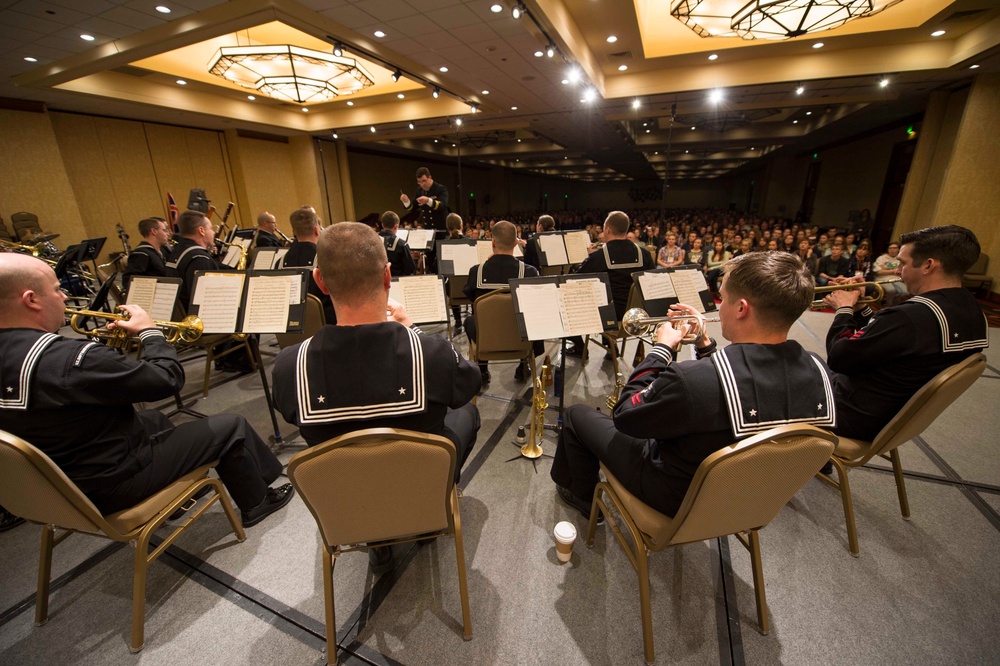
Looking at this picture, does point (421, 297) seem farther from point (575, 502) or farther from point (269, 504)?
point (575, 502)

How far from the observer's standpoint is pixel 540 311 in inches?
87.7

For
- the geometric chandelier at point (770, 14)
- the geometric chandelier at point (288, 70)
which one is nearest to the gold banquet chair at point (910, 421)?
the geometric chandelier at point (770, 14)

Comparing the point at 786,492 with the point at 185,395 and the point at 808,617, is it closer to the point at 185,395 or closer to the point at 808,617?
the point at 808,617

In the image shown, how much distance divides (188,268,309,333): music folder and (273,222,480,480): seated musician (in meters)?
1.14

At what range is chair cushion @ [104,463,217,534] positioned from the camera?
147cm

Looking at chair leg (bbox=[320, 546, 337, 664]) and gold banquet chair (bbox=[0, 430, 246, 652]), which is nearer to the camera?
gold banquet chair (bbox=[0, 430, 246, 652])

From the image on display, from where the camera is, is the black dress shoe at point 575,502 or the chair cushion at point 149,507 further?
the black dress shoe at point 575,502

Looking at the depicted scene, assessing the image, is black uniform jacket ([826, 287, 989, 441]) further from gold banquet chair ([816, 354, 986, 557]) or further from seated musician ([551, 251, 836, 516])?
seated musician ([551, 251, 836, 516])

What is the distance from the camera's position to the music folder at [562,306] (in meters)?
2.21

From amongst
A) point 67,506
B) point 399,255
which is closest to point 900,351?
point 67,506

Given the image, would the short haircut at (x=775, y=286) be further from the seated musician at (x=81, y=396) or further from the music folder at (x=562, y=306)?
the seated musician at (x=81, y=396)

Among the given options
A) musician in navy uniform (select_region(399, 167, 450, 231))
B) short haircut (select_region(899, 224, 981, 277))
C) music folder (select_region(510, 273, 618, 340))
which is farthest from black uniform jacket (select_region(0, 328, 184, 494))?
musician in navy uniform (select_region(399, 167, 450, 231))

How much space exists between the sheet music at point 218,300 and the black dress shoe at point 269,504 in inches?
39.7

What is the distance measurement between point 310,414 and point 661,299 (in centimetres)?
229
